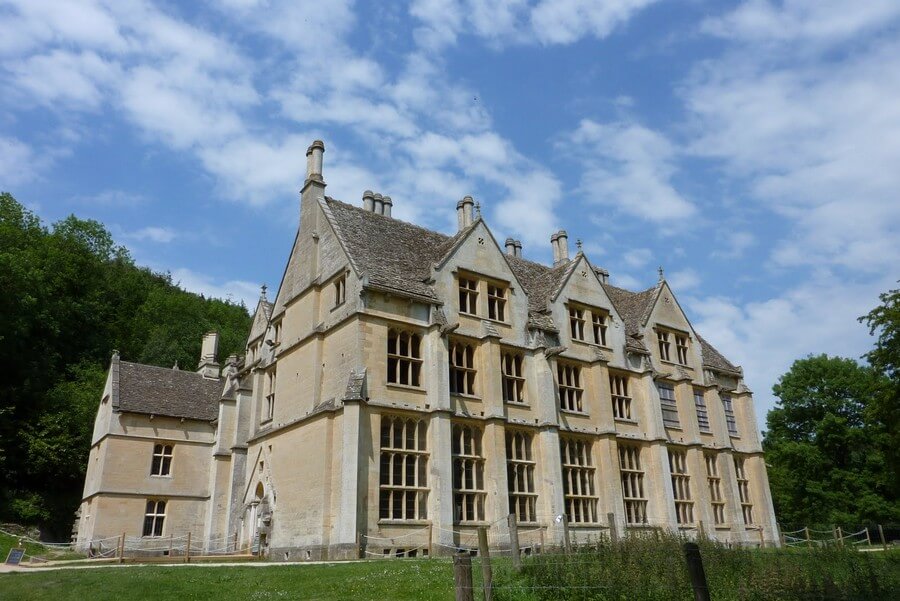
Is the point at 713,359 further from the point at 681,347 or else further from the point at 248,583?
the point at 248,583

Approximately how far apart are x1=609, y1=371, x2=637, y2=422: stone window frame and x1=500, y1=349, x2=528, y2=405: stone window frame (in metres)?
6.33

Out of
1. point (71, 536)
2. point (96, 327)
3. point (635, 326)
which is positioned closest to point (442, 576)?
point (635, 326)

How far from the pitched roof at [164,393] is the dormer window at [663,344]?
27.2 metres

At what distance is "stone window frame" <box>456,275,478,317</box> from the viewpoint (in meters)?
30.2

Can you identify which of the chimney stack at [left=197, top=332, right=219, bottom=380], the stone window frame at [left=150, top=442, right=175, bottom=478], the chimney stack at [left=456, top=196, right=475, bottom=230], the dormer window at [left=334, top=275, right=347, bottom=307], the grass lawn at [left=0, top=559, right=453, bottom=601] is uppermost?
the chimney stack at [left=456, top=196, right=475, bottom=230]

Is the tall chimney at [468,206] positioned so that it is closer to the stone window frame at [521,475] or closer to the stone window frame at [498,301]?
the stone window frame at [498,301]

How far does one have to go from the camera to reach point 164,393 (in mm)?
40562

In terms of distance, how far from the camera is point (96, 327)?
62000 mm

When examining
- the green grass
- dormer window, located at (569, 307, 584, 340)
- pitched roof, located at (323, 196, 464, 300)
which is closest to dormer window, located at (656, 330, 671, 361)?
dormer window, located at (569, 307, 584, 340)

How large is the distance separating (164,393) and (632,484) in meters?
27.9

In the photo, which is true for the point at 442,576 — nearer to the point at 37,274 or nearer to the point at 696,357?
the point at 696,357

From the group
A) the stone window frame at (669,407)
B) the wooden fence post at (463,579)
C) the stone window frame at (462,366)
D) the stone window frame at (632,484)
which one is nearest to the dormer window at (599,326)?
the stone window frame at (669,407)

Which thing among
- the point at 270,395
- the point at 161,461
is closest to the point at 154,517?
the point at 161,461

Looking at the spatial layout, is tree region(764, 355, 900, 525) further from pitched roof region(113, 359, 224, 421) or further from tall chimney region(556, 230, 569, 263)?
pitched roof region(113, 359, 224, 421)
